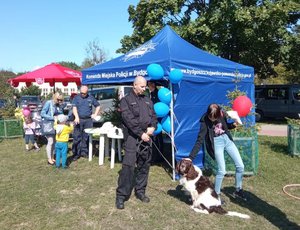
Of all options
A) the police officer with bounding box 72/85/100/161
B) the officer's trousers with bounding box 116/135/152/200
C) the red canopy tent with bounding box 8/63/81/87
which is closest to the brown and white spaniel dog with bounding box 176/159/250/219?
the officer's trousers with bounding box 116/135/152/200

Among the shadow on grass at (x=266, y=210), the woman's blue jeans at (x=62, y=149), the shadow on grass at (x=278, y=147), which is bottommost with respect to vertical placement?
the shadow on grass at (x=266, y=210)

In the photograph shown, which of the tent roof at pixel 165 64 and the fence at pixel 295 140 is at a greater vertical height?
the tent roof at pixel 165 64

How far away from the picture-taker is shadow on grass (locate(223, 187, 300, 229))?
500cm

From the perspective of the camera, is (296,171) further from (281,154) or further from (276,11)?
(276,11)

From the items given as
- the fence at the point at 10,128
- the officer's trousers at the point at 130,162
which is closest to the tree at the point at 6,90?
the fence at the point at 10,128

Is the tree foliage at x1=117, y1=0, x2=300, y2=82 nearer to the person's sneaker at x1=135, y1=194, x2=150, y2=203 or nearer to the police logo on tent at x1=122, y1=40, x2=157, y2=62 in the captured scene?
the police logo on tent at x1=122, y1=40, x2=157, y2=62

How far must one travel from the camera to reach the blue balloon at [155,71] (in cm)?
687

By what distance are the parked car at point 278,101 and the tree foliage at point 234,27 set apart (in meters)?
1.31

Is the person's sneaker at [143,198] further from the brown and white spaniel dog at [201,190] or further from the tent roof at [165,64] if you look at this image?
the tent roof at [165,64]

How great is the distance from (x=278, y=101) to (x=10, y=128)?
13.6m

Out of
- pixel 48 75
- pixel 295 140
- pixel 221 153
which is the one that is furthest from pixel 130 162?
pixel 48 75

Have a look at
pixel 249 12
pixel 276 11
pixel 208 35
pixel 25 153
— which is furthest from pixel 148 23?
pixel 25 153

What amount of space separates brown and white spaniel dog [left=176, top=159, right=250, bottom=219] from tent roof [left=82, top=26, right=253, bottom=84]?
2.38 metres

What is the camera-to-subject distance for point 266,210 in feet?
18.2
